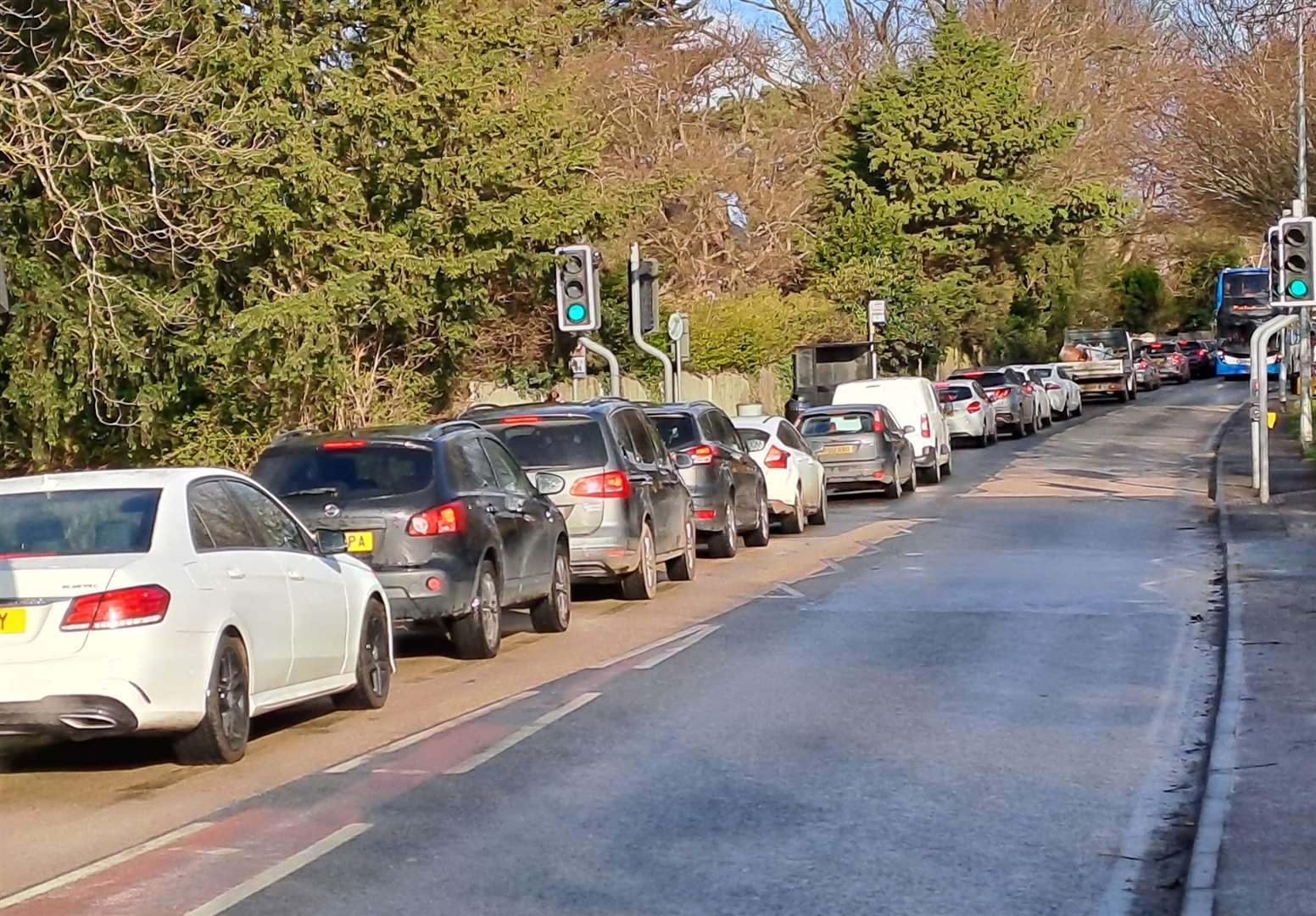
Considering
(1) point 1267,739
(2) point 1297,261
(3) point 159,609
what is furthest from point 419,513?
(2) point 1297,261

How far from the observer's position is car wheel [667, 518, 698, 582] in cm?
1862

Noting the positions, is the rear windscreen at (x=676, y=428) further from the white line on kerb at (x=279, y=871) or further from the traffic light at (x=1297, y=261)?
the white line on kerb at (x=279, y=871)

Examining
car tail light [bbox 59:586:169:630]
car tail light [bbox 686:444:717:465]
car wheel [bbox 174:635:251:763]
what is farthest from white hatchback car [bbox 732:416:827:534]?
car tail light [bbox 59:586:169:630]

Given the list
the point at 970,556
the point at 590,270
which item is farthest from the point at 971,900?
the point at 590,270

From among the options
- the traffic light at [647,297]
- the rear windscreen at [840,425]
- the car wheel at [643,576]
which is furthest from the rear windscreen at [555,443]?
the rear windscreen at [840,425]

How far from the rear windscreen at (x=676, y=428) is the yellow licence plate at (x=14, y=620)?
12128mm

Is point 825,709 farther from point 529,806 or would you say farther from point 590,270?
point 590,270

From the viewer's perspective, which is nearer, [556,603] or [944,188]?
[556,603]

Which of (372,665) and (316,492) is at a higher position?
(316,492)

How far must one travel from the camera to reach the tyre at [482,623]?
43.1ft

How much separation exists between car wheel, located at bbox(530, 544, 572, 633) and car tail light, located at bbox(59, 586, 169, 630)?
592cm

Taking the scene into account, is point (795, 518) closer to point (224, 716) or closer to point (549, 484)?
point (549, 484)

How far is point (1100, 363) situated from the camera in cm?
5900

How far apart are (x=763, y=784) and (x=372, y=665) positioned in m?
3.47
